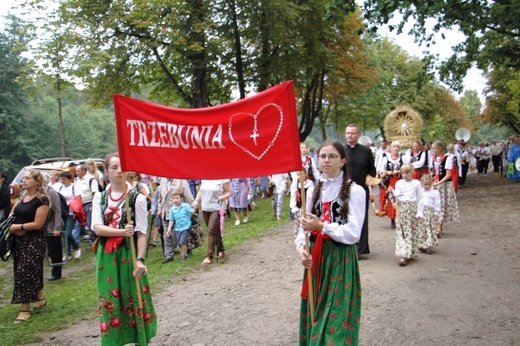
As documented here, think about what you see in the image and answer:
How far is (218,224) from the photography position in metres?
9.85

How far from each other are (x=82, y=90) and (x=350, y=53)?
1495 cm

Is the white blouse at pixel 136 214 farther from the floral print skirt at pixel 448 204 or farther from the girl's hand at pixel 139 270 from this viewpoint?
the floral print skirt at pixel 448 204

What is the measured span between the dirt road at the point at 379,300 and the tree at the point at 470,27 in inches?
250

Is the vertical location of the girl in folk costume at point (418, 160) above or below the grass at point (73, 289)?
above

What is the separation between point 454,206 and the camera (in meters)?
12.2

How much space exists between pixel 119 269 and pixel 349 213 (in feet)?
7.52

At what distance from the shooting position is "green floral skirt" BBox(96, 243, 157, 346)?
192 inches

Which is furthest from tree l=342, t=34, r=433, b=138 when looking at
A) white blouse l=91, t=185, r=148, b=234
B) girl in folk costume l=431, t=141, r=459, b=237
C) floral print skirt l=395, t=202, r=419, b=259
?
white blouse l=91, t=185, r=148, b=234

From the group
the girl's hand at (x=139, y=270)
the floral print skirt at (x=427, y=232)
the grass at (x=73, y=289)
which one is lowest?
the grass at (x=73, y=289)

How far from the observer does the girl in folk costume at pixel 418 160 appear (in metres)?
12.2

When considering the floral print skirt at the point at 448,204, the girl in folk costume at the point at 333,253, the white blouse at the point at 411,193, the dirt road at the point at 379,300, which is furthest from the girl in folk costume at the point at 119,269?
the floral print skirt at the point at 448,204

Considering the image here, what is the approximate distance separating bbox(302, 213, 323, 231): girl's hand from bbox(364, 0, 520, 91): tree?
31.7ft

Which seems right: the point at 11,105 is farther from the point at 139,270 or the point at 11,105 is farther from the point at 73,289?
the point at 139,270

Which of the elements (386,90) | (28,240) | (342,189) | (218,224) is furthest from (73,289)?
Result: (386,90)
